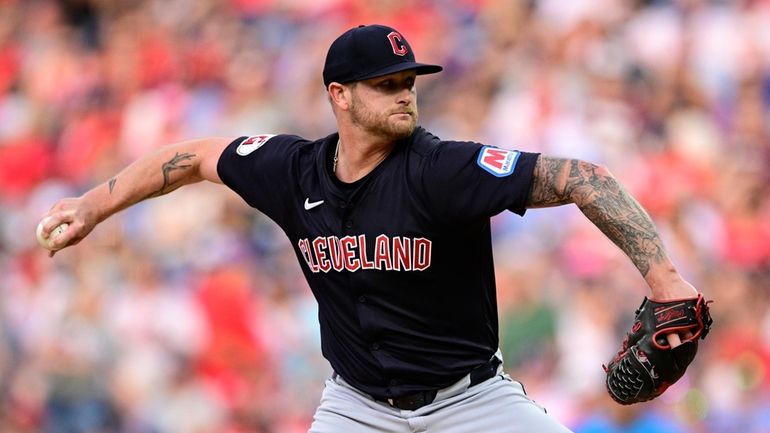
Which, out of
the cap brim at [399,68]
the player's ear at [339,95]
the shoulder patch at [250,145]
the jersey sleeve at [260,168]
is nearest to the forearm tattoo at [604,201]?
the cap brim at [399,68]

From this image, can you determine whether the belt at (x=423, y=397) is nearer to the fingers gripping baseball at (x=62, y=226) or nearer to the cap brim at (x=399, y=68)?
the cap brim at (x=399, y=68)

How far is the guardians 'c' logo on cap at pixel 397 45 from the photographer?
166 inches

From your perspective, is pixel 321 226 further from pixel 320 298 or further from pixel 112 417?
pixel 112 417

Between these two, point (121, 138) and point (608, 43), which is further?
point (121, 138)

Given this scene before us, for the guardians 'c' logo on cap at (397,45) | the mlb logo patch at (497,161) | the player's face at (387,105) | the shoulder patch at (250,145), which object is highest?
the guardians 'c' logo on cap at (397,45)

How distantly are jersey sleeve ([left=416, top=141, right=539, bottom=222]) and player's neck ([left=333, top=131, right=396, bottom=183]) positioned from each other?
296mm

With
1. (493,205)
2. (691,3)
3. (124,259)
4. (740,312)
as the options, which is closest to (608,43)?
(691,3)

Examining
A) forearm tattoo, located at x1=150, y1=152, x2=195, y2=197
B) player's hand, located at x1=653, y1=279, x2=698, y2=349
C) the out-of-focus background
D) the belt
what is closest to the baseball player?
the belt

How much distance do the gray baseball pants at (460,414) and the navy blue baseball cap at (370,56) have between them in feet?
3.75

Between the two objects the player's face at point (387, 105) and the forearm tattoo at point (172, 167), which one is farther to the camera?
the forearm tattoo at point (172, 167)

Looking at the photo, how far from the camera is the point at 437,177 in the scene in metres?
3.99

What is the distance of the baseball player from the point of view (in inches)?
159

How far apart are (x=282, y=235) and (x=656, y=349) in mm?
5265

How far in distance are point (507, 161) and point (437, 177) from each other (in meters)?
0.25
